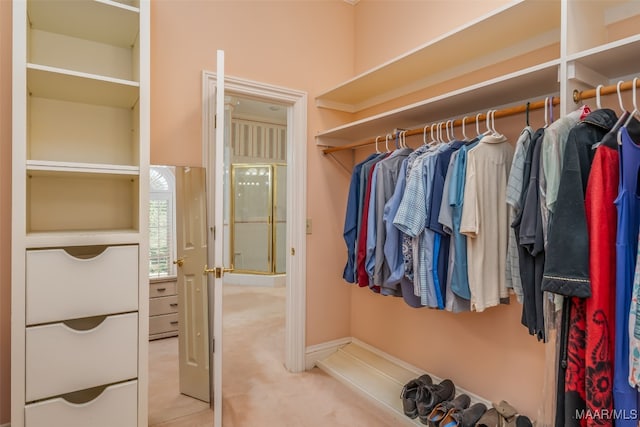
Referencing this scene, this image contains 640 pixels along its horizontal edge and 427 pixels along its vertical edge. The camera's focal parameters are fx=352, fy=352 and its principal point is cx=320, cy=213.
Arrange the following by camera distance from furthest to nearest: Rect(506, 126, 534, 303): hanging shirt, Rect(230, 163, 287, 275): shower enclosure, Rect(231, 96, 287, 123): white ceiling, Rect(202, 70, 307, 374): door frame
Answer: Rect(230, 163, 287, 275): shower enclosure
Rect(231, 96, 287, 123): white ceiling
Rect(202, 70, 307, 374): door frame
Rect(506, 126, 534, 303): hanging shirt

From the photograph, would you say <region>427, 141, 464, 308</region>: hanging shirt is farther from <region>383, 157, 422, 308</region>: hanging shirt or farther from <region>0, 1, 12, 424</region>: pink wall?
<region>0, 1, 12, 424</region>: pink wall

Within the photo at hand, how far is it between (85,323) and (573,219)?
2005 millimetres

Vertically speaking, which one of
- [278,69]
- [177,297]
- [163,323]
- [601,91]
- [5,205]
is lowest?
[163,323]

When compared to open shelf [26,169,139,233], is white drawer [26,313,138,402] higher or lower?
lower

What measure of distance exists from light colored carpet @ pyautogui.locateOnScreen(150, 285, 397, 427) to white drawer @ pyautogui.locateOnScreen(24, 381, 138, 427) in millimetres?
483

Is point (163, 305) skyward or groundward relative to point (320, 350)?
skyward

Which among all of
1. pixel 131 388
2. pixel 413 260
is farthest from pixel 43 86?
pixel 413 260

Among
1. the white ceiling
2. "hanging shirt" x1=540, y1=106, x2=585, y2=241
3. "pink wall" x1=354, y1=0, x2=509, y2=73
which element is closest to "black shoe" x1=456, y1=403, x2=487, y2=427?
"hanging shirt" x1=540, y1=106, x2=585, y2=241

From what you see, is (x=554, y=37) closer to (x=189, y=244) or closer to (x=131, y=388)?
(x=189, y=244)

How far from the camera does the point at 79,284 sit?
1482mm

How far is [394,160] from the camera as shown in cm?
201

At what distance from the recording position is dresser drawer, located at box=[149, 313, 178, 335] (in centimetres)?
188

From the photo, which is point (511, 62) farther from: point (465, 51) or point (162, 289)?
point (162, 289)

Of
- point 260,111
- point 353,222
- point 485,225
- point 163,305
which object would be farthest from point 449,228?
point 260,111
